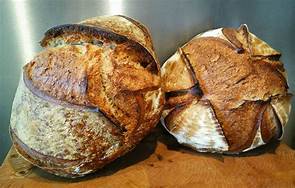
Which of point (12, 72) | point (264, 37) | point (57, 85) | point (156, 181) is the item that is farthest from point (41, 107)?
point (264, 37)

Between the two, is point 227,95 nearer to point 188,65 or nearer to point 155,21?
point 188,65

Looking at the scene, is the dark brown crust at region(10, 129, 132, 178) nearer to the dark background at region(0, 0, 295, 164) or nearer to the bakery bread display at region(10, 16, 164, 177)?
the bakery bread display at region(10, 16, 164, 177)

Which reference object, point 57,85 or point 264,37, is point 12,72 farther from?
point 264,37

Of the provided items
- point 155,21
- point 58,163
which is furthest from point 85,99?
point 155,21

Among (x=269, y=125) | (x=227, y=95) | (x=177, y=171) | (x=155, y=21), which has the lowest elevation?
(x=177, y=171)

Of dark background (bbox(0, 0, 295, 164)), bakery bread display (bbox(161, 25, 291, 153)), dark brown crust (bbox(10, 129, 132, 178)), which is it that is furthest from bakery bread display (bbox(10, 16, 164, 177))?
dark background (bbox(0, 0, 295, 164))

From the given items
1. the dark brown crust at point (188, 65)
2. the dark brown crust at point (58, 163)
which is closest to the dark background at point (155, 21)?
the dark brown crust at point (188, 65)
